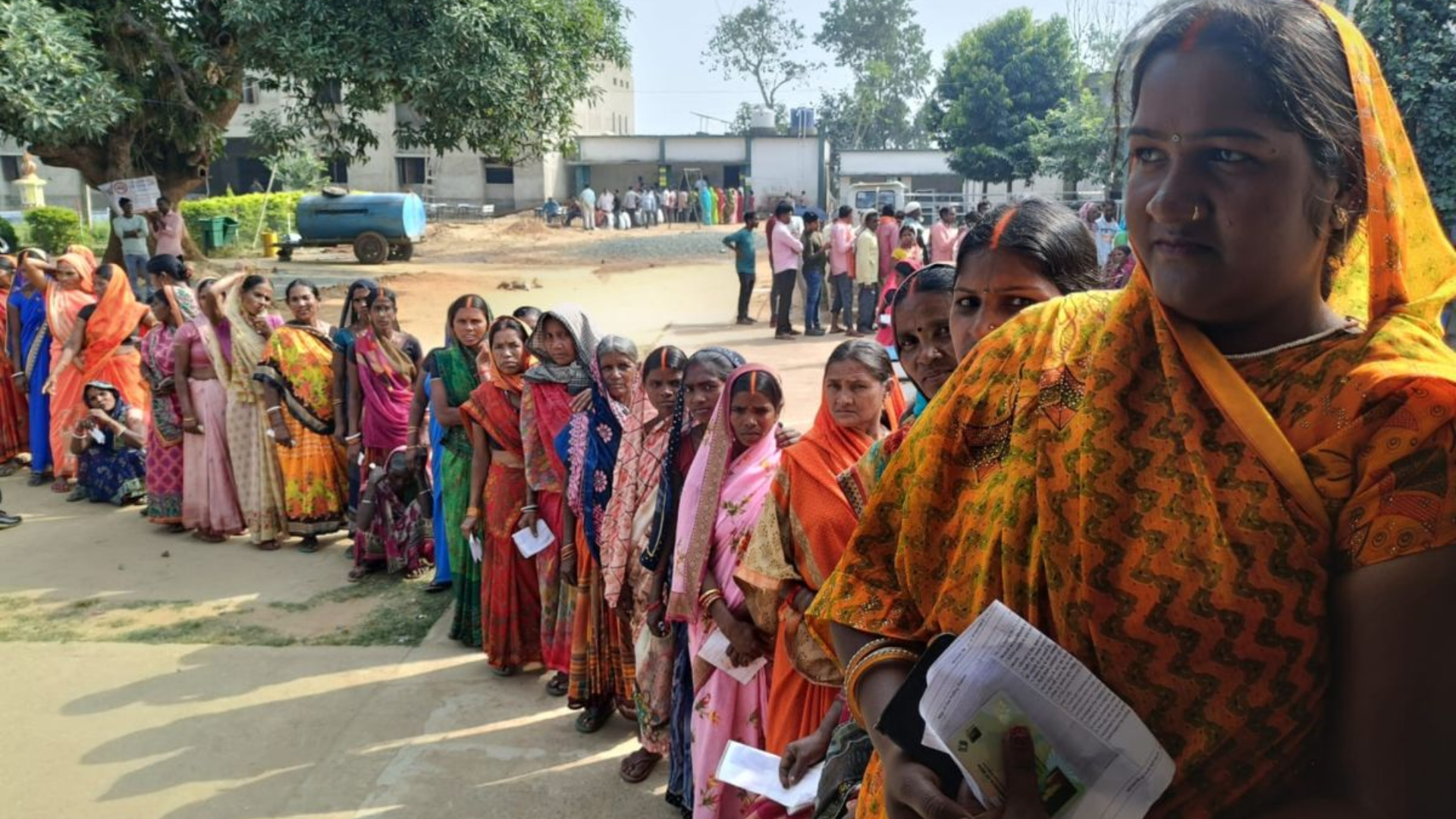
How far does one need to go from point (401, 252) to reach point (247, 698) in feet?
73.0

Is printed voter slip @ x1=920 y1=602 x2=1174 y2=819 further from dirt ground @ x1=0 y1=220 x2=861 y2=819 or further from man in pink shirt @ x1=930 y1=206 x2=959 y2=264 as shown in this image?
man in pink shirt @ x1=930 y1=206 x2=959 y2=264

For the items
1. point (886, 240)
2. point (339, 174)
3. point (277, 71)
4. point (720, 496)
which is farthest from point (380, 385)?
point (339, 174)

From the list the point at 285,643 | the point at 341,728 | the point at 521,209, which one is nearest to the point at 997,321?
the point at 341,728

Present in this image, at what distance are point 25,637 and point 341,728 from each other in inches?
91.3

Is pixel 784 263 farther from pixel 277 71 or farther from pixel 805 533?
pixel 805 533

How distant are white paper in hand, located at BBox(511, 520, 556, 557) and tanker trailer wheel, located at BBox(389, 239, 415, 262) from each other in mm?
22007

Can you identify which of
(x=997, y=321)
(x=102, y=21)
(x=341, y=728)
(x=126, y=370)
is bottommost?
(x=341, y=728)

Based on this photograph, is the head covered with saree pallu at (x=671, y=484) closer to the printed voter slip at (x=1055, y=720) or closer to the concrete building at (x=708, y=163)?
the printed voter slip at (x=1055, y=720)

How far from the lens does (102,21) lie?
39.7 feet

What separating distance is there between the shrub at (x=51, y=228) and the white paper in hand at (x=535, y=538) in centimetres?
2390

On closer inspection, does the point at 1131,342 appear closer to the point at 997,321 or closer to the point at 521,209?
the point at 997,321

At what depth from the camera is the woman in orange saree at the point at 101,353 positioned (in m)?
7.73

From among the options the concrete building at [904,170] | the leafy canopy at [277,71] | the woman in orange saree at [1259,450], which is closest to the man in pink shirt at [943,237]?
the leafy canopy at [277,71]

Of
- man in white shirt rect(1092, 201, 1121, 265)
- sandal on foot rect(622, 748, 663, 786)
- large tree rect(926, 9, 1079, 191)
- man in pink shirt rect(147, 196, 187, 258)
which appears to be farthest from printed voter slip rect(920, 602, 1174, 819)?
large tree rect(926, 9, 1079, 191)
